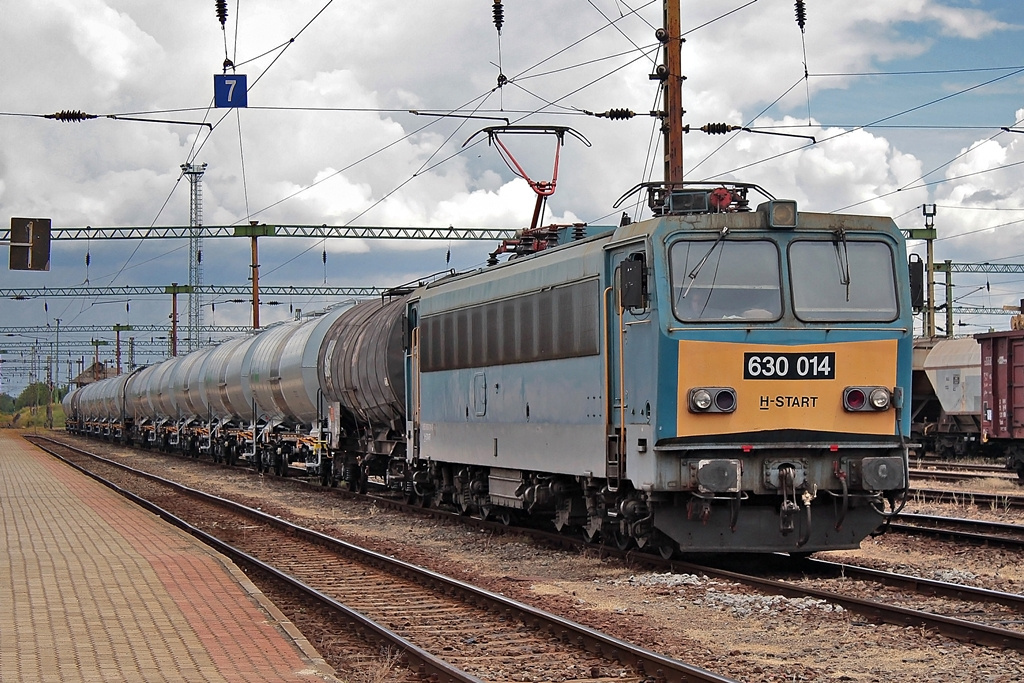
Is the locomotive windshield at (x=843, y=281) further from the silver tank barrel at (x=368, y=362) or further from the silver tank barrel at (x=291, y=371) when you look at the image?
the silver tank barrel at (x=291, y=371)

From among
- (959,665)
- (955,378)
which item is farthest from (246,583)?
(955,378)

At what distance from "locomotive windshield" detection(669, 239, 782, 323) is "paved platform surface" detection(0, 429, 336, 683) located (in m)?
4.81

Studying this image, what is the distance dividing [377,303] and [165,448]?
27998mm

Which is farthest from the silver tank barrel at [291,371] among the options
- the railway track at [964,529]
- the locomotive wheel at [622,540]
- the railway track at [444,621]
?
the railway track at [964,529]

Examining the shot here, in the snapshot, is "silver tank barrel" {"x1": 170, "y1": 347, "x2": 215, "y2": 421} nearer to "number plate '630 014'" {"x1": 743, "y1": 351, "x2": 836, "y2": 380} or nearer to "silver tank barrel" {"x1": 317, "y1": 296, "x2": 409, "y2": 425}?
"silver tank barrel" {"x1": 317, "y1": 296, "x2": 409, "y2": 425}

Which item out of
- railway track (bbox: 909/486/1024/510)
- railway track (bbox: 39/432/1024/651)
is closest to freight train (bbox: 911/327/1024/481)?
railway track (bbox: 909/486/1024/510)

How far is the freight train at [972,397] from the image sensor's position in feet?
85.4

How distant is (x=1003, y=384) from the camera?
86.0ft

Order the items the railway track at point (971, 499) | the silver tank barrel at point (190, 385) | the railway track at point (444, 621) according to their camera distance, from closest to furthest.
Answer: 1. the railway track at point (444, 621)
2. the railway track at point (971, 499)
3. the silver tank barrel at point (190, 385)

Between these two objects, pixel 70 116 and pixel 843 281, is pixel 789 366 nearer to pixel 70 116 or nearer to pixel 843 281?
pixel 843 281

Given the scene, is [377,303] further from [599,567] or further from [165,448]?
[165,448]

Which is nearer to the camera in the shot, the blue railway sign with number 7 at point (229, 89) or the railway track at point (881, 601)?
the railway track at point (881, 601)

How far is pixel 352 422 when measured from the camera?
25312mm

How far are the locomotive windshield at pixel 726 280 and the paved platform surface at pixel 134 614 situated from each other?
4815 millimetres
